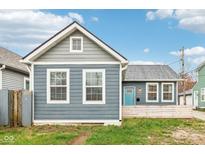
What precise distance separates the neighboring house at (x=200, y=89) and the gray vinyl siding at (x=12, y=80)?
19.4m

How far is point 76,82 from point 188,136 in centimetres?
544

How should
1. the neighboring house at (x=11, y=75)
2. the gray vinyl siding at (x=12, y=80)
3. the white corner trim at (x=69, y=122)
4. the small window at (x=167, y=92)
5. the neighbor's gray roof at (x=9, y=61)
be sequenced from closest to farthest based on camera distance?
the white corner trim at (x=69, y=122) → the neighboring house at (x=11, y=75) → the gray vinyl siding at (x=12, y=80) → the neighbor's gray roof at (x=9, y=61) → the small window at (x=167, y=92)

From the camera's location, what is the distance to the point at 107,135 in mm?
12469

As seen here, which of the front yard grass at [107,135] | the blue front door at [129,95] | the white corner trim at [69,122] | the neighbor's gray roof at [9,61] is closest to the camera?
the front yard grass at [107,135]

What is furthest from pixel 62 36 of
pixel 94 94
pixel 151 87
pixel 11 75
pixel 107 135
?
pixel 151 87

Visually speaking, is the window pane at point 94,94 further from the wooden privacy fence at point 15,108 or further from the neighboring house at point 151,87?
the neighboring house at point 151,87

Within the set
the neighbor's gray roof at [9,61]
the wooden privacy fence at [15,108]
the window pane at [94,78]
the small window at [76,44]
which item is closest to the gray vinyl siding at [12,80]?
the neighbor's gray roof at [9,61]

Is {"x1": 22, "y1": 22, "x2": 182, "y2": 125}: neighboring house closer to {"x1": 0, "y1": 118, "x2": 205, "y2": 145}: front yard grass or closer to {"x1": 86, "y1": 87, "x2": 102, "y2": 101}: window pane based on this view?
{"x1": 86, "y1": 87, "x2": 102, "y2": 101}: window pane

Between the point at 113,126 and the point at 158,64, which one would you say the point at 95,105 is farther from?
the point at 158,64

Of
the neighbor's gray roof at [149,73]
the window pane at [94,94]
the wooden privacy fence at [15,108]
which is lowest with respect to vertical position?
the wooden privacy fence at [15,108]

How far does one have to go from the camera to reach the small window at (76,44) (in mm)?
16188

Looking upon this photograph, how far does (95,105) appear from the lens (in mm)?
16062

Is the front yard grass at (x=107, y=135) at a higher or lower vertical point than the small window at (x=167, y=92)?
lower
